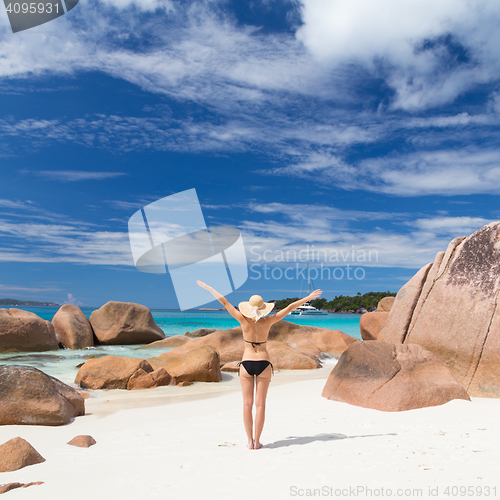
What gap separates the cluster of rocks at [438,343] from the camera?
6.89m

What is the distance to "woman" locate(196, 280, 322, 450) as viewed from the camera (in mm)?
4812

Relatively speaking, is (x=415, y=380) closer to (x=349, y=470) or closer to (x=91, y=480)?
(x=349, y=470)

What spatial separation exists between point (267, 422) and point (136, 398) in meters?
3.72

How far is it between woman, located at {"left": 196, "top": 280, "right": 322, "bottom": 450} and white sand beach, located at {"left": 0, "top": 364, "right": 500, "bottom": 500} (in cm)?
35

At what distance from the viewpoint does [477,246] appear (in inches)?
341

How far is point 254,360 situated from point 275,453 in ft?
3.37

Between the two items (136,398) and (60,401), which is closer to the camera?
(60,401)

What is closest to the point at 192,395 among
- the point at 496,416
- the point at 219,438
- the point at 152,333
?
the point at 219,438

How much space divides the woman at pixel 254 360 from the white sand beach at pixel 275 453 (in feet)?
1.13

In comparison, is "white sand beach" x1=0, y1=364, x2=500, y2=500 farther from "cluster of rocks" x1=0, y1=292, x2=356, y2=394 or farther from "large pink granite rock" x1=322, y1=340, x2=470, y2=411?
"cluster of rocks" x1=0, y1=292, x2=356, y2=394

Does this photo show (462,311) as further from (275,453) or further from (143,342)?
(143,342)

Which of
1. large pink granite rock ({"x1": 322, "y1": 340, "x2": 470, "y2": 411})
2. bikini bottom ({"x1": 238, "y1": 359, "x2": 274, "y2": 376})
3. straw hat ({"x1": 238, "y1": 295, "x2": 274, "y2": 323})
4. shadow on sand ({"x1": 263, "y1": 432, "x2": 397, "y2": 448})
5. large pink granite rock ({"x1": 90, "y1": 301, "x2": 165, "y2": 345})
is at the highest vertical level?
straw hat ({"x1": 238, "y1": 295, "x2": 274, "y2": 323})

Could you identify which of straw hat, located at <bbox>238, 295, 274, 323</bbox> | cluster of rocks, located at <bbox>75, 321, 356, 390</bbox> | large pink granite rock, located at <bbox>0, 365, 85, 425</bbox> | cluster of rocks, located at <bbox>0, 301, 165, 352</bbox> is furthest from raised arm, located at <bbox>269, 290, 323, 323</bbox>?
cluster of rocks, located at <bbox>0, 301, 165, 352</bbox>

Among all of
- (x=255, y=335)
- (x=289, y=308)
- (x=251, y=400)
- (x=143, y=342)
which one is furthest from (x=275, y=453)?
(x=143, y=342)
